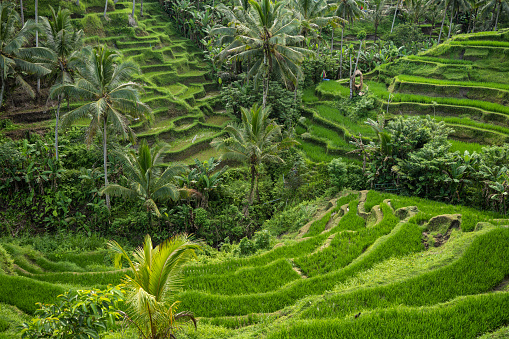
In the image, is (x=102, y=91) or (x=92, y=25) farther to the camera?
(x=92, y=25)

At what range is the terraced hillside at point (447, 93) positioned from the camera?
16844 millimetres

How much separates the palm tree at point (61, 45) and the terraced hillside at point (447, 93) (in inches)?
438

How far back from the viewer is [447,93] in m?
19.4

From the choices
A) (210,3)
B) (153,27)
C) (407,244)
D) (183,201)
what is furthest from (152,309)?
(210,3)

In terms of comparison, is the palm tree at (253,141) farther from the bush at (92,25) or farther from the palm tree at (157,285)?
the bush at (92,25)

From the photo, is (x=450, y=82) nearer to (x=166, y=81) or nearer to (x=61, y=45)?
(x=166, y=81)

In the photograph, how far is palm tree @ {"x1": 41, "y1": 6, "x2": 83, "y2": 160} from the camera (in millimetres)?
15344

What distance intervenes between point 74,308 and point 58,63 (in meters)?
13.8

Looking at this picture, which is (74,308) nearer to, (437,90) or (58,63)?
(58,63)

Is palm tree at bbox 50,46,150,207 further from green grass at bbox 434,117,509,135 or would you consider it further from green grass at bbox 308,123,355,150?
green grass at bbox 434,117,509,135

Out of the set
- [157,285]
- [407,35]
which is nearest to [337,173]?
[157,285]

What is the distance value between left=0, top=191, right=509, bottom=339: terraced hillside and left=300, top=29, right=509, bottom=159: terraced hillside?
6.24m

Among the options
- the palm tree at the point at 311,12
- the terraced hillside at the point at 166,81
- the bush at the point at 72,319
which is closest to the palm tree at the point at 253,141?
the terraced hillside at the point at 166,81

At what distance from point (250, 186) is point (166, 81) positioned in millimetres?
11475
